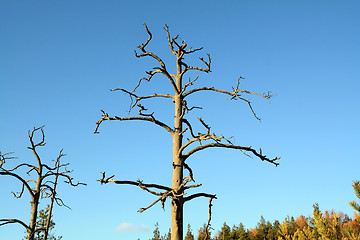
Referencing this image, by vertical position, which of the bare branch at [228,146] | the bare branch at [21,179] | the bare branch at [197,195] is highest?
the bare branch at [21,179]

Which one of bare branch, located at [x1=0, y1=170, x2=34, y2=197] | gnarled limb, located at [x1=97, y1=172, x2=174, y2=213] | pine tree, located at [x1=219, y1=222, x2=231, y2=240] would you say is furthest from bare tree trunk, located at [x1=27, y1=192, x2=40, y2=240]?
pine tree, located at [x1=219, y1=222, x2=231, y2=240]

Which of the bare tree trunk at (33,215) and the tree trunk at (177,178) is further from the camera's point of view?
→ the bare tree trunk at (33,215)

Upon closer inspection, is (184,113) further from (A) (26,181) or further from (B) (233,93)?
(A) (26,181)

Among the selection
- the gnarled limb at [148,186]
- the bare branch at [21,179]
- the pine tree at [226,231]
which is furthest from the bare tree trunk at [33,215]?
the pine tree at [226,231]

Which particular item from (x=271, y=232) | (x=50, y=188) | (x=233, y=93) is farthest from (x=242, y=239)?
(x=233, y=93)

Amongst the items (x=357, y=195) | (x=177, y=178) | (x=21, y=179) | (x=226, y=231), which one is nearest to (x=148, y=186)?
(x=177, y=178)

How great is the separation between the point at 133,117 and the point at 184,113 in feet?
2.82

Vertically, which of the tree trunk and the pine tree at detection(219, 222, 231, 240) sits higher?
the pine tree at detection(219, 222, 231, 240)

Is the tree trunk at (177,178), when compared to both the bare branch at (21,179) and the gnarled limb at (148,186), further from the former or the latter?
the bare branch at (21,179)

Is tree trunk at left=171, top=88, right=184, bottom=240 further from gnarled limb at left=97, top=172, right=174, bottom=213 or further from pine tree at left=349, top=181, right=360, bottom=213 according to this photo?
pine tree at left=349, top=181, right=360, bottom=213

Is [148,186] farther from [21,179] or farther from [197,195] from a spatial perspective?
[21,179]

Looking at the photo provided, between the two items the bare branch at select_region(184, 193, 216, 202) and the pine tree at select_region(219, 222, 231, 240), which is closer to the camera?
the bare branch at select_region(184, 193, 216, 202)

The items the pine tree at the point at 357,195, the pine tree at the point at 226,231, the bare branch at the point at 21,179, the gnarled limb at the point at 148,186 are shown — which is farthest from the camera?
the pine tree at the point at 226,231

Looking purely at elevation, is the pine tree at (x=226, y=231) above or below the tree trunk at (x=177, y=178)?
above
